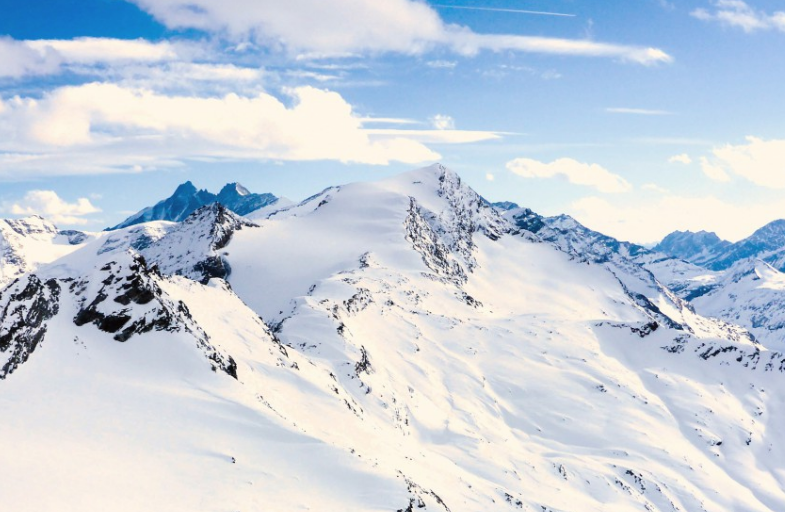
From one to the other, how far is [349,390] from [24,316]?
3879 centimetres

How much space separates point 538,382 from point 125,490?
94.8m

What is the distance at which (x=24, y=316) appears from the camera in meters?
39.9

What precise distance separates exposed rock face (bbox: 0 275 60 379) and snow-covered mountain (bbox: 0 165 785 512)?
15 centimetres

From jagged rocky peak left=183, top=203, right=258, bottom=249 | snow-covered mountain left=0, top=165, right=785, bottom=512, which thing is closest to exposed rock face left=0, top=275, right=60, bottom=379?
snow-covered mountain left=0, top=165, right=785, bottom=512

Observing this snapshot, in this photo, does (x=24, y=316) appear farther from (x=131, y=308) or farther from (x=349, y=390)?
(x=349, y=390)

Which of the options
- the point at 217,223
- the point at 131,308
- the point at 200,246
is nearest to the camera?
the point at 131,308

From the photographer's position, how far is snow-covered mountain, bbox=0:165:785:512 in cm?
3266

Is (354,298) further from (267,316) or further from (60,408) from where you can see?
(60,408)

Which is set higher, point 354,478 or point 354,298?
point 354,478

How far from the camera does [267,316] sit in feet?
365

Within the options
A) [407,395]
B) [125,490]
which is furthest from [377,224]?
[125,490]

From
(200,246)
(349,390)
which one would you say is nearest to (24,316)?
(349,390)

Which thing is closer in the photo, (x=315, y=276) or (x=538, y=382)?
(x=538, y=382)

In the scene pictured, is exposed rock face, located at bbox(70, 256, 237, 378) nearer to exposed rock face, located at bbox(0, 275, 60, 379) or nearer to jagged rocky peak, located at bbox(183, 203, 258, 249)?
exposed rock face, located at bbox(0, 275, 60, 379)
